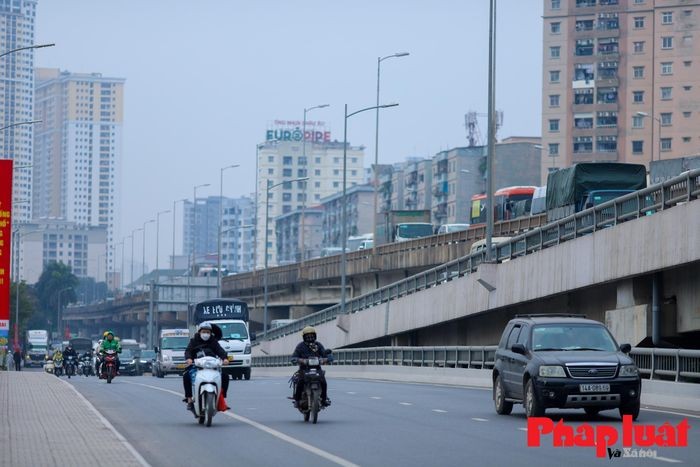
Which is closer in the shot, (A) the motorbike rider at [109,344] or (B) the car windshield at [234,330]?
(A) the motorbike rider at [109,344]

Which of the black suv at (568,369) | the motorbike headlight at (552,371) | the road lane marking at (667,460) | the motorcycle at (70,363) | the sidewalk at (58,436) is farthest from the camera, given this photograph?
the motorcycle at (70,363)

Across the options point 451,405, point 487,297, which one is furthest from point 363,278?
point 451,405

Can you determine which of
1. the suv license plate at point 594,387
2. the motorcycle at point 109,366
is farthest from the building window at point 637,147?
the suv license plate at point 594,387

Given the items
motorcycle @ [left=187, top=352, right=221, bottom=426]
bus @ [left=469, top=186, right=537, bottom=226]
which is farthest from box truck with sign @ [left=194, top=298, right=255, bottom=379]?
motorcycle @ [left=187, top=352, right=221, bottom=426]

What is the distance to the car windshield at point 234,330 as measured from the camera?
57156 millimetres

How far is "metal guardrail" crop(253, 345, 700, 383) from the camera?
26.4 meters

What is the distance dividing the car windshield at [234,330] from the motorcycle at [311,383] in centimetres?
3503

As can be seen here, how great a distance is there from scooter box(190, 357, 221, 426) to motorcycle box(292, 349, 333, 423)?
4.31ft

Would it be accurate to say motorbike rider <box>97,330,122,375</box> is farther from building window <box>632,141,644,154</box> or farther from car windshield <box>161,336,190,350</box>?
building window <box>632,141,644,154</box>

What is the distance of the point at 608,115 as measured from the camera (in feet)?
448

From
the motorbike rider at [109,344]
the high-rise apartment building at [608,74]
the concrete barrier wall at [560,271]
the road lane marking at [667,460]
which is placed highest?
the high-rise apartment building at [608,74]

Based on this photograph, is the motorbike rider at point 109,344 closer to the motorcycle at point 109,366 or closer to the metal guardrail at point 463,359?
the motorcycle at point 109,366

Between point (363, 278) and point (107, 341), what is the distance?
4154 cm

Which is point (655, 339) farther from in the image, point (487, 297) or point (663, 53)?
point (663, 53)
